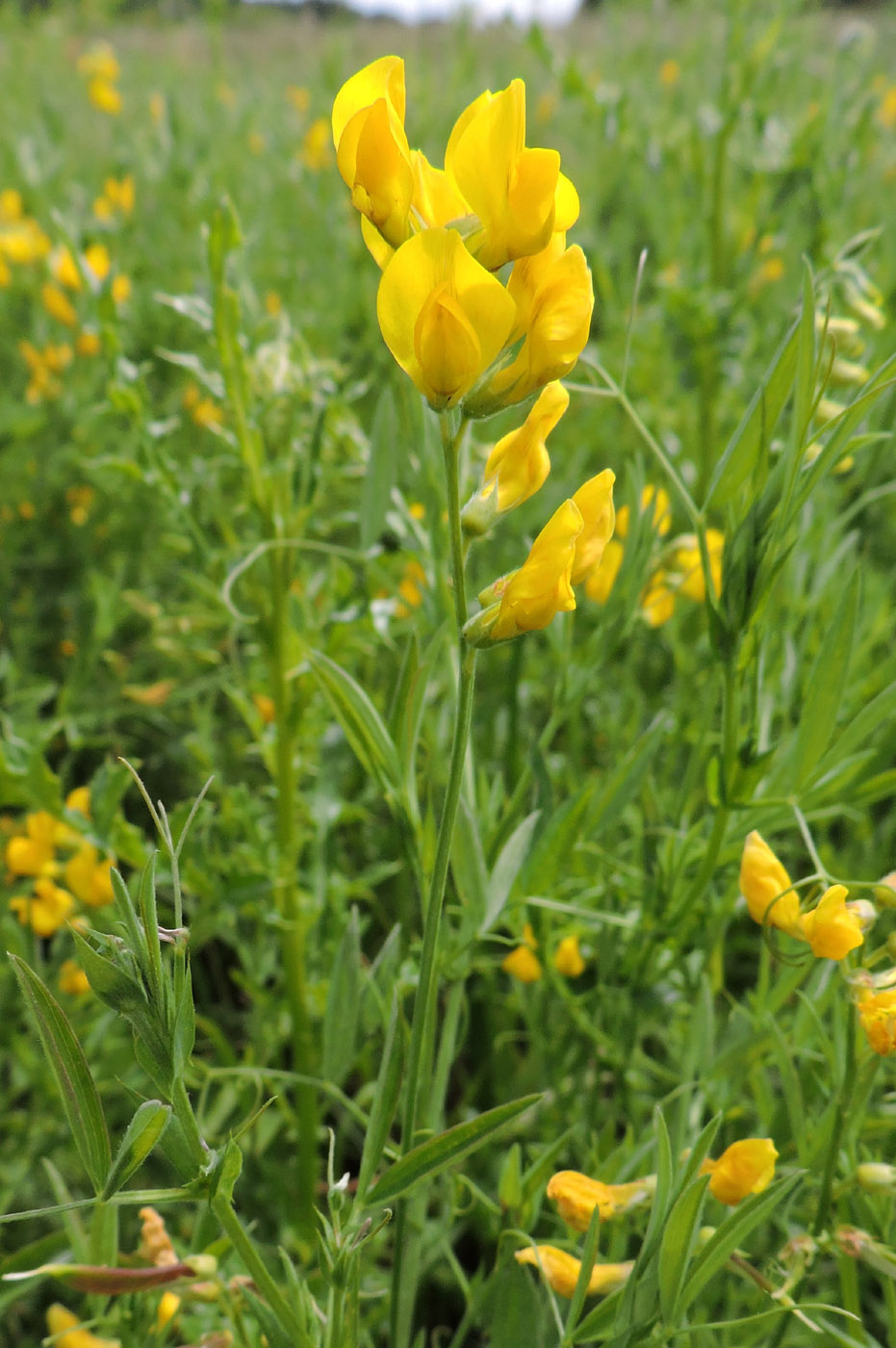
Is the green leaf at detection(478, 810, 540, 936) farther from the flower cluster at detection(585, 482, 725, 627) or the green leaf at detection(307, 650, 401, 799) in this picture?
the flower cluster at detection(585, 482, 725, 627)

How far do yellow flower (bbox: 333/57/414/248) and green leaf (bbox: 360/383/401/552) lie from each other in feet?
1.32

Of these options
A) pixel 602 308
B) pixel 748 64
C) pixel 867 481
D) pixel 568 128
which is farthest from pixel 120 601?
pixel 568 128

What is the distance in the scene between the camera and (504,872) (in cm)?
77

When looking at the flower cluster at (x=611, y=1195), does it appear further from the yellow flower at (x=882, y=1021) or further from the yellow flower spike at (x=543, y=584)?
the yellow flower spike at (x=543, y=584)

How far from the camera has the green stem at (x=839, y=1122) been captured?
0.70 meters

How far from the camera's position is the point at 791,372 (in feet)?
2.43

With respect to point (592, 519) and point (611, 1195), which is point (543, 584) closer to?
point (592, 519)

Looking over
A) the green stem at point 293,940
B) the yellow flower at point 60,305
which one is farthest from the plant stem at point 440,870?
the yellow flower at point 60,305

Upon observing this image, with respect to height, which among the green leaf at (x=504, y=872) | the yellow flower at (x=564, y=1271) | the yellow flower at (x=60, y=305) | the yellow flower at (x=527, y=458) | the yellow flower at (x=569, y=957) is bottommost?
the yellow flower at (x=564, y=1271)

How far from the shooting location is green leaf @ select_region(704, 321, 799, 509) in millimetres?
724

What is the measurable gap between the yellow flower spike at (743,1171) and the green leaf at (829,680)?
0.29m

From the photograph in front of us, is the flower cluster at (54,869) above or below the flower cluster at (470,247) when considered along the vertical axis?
below

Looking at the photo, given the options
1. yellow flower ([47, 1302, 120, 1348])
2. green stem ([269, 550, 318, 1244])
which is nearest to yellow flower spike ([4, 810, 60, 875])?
green stem ([269, 550, 318, 1244])

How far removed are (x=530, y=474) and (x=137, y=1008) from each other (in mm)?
341
